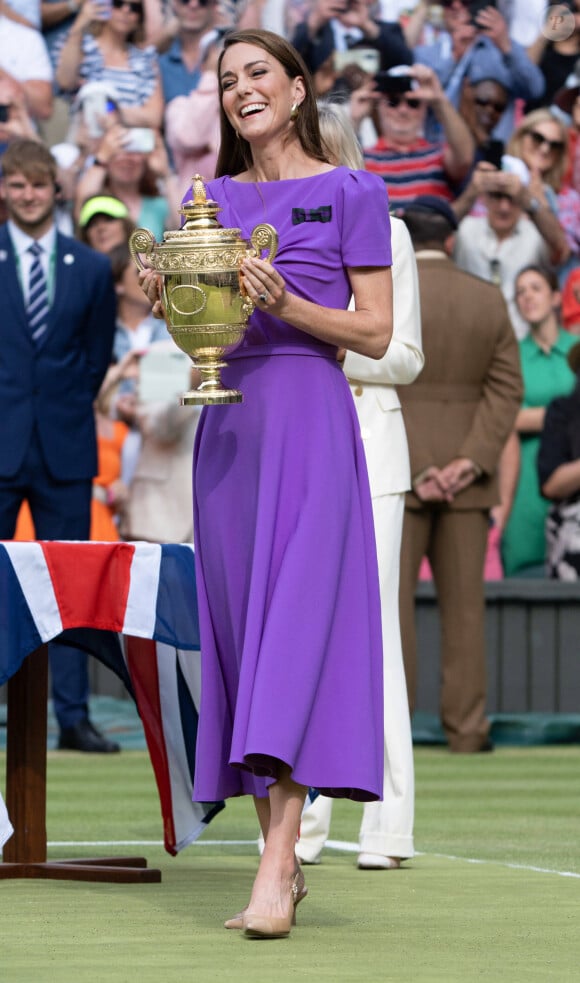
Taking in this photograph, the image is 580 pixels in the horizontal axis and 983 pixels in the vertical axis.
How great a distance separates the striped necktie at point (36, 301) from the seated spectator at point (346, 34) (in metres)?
2.94

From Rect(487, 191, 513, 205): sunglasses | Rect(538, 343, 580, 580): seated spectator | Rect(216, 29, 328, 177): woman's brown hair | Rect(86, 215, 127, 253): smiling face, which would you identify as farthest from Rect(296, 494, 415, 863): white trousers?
Rect(487, 191, 513, 205): sunglasses

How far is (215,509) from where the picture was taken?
448cm

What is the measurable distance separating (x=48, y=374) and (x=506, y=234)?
334 cm

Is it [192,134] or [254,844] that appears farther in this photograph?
[192,134]

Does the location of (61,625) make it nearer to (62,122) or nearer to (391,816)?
(391,816)

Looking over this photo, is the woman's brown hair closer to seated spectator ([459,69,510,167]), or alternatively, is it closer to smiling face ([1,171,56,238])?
smiling face ([1,171,56,238])

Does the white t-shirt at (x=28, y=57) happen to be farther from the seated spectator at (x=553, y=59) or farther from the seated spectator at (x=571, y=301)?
the seated spectator at (x=571, y=301)

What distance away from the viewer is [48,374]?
9.12 metres

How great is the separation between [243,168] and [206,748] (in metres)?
1.25

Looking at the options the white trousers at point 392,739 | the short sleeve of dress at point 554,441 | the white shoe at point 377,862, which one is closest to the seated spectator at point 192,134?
the short sleeve of dress at point 554,441

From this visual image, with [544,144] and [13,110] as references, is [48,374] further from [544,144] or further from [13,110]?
[544,144]

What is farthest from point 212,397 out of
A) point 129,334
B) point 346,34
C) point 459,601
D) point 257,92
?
point 346,34

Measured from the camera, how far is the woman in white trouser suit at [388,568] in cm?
582

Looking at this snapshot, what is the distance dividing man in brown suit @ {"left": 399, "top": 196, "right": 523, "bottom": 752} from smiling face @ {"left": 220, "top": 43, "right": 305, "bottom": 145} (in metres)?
4.61
